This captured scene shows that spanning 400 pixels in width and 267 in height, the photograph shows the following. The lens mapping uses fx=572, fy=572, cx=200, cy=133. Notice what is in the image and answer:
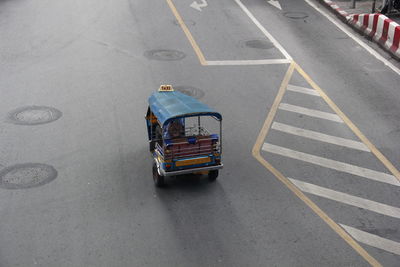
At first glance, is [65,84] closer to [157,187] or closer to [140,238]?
[157,187]

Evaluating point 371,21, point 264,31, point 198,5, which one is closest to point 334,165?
point 371,21

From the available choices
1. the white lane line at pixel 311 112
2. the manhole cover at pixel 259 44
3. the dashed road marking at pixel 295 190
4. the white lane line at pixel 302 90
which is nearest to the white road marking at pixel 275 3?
the manhole cover at pixel 259 44

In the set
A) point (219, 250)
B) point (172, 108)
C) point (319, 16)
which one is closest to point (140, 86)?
point (172, 108)

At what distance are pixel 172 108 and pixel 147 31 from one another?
10899 mm

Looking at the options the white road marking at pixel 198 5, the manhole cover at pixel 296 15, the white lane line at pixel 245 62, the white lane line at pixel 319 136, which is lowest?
the white road marking at pixel 198 5

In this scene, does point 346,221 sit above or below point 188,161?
below

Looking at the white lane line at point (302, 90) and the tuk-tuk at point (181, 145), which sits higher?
the tuk-tuk at point (181, 145)

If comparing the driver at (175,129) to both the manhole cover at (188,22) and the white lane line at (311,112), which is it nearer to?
the white lane line at (311,112)

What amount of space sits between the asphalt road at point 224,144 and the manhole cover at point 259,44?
0.12 metres

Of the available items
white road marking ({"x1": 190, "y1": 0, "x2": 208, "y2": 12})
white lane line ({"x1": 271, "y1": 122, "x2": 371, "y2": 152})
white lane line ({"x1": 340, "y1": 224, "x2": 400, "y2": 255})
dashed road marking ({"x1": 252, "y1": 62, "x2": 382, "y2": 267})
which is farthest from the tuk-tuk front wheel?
white road marking ({"x1": 190, "y1": 0, "x2": 208, "y2": 12})

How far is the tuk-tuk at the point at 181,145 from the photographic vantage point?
11531mm

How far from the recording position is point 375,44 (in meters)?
20.7

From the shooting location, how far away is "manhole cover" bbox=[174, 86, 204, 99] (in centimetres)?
1658

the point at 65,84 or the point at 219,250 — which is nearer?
the point at 219,250
